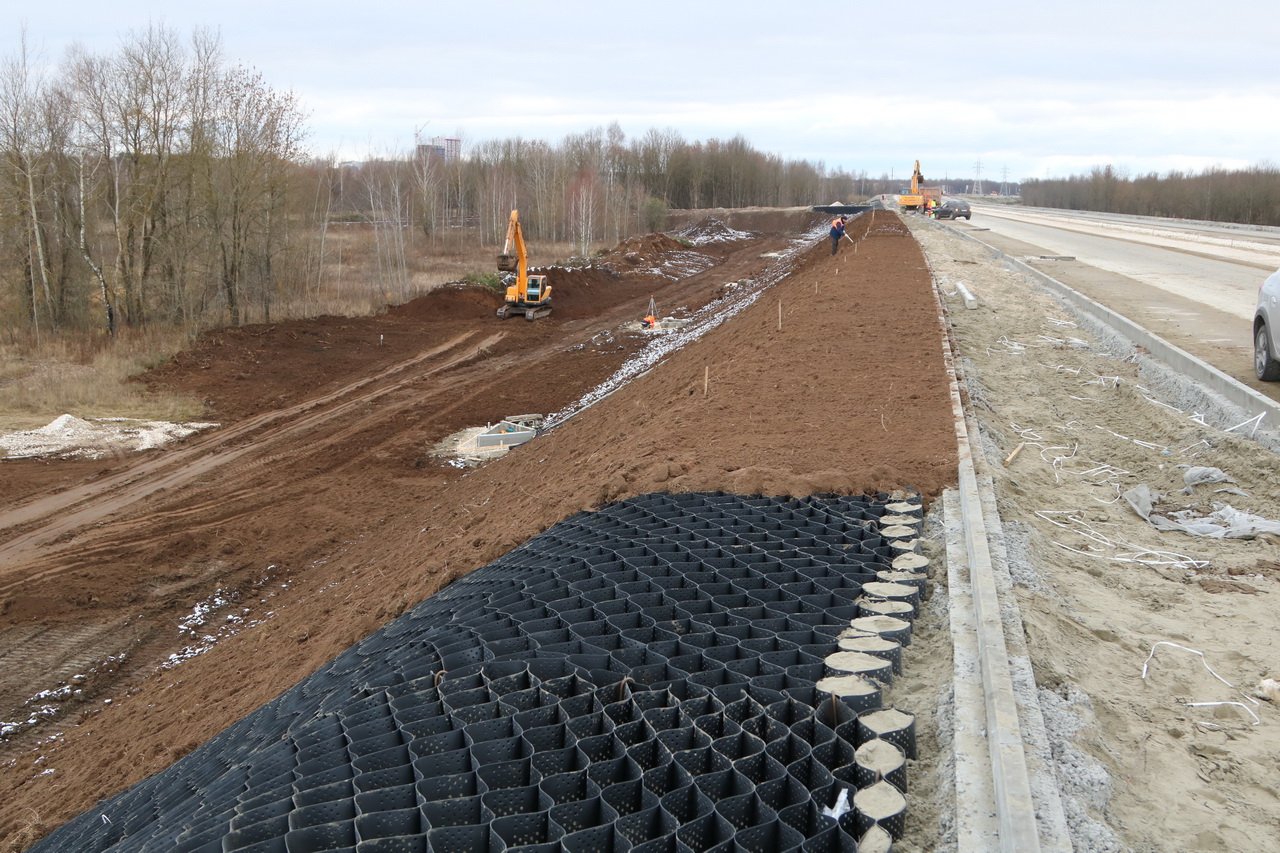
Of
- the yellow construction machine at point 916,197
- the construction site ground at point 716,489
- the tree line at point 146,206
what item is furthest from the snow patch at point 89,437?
the yellow construction machine at point 916,197

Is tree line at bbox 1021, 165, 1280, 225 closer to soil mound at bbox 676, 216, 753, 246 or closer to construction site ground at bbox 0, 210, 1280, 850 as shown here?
soil mound at bbox 676, 216, 753, 246

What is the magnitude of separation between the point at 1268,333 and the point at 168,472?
53.6ft

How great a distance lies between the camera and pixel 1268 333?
34.2ft

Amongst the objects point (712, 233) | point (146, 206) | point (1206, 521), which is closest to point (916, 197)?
point (712, 233)

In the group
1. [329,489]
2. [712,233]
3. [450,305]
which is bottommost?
[329,489]

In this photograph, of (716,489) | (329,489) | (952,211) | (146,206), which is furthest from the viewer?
(952,211)

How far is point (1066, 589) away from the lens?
18.3 feet

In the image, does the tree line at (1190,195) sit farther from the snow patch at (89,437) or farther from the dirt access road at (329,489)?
the snow patch at (89,437)

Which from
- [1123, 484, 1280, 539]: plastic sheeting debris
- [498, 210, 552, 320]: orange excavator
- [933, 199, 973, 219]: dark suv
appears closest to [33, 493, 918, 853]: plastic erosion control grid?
[1123, 484, 1280, 539]: plastic sheeting debris

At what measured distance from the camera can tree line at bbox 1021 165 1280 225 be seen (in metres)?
58.1

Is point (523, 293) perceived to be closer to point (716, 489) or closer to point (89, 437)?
point (89, 437)

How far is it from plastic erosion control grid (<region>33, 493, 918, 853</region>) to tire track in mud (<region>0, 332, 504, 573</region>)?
341 inches

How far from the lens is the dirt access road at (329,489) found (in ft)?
24.9

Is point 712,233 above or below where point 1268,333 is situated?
above
